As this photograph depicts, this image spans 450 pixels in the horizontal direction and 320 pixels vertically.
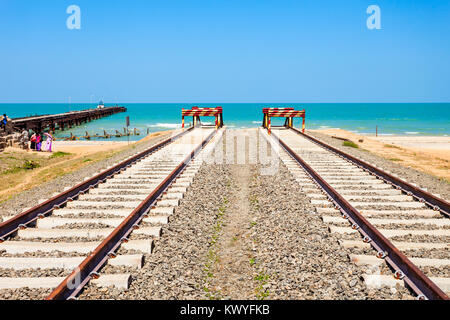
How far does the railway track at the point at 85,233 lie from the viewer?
4242 millimetres

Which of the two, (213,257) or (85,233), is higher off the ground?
(85,233)

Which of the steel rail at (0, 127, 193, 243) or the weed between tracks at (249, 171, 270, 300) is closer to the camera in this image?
the weed between tracks at (249, 171, 270, 300)

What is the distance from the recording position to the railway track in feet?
13.9

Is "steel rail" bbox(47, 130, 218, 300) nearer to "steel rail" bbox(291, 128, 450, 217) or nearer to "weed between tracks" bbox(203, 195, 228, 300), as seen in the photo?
"weed between tracks" bbox(203, 195, 228, 300)

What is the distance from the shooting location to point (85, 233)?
5.68 meters

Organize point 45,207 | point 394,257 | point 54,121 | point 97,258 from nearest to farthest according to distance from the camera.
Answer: point 97,258
point 394,257
point 45,207
point 54,121

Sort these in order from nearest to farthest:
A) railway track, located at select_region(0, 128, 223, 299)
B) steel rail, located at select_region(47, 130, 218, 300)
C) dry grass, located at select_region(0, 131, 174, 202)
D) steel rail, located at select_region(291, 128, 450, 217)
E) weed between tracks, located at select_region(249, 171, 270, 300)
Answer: steel rail, located at select_region(47, 130, 218, 300)
railway track, located at select_region(0, 128, 223, 299)
weed between tracks, located at select_region(249, 171, 270, 300)
steel rail, located at select_region(291, 128, 450, 217)
dry grass, located at select_region(0, 131, 174, 202)

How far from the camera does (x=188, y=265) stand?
5.09 meters

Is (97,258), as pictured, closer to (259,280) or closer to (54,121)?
(259,280)

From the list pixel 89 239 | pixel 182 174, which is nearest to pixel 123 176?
pixel 182 174

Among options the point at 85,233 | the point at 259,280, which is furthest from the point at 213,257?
the point at 85,233

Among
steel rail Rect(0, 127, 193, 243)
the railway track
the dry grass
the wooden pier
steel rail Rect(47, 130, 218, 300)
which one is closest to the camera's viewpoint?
steel rail Rect(47, 130, 218, 300)

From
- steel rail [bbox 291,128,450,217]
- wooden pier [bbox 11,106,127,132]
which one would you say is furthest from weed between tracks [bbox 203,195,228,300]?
wooden pier [bbox 11,106,127,132]

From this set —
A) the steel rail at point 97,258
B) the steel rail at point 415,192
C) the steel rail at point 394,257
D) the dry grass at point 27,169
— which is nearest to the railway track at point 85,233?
the steel rail at point 97,258
